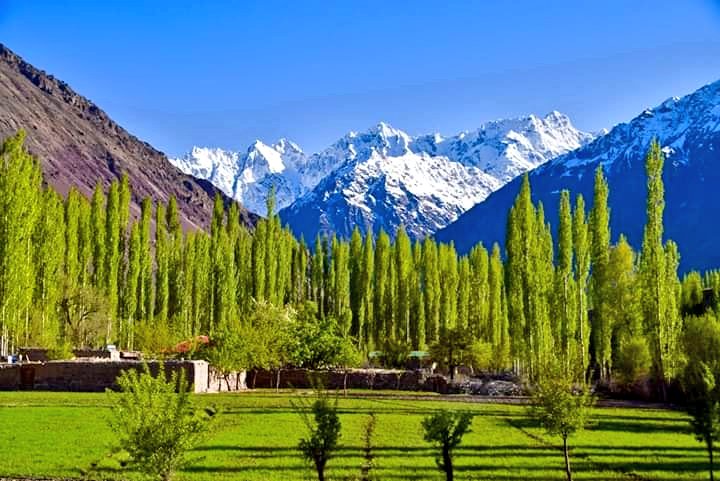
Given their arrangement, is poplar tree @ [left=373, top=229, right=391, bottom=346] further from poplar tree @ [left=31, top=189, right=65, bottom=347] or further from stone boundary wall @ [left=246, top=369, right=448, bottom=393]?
poplar tree @ [left=31, top=189, right=65, bottom=347]

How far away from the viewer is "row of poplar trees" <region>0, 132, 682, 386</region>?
168 feet

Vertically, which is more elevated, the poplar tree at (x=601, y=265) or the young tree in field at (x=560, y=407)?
the poplar tree at (x=601, y=265)

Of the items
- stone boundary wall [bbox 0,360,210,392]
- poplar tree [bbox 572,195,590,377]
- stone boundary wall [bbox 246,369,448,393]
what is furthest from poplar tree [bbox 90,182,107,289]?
poplar tree [bbox 572,195,590,377]

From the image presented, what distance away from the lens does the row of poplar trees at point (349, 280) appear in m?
51.1

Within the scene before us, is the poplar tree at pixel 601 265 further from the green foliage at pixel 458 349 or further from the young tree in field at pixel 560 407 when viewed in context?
the young tree in field at pixel 560 407

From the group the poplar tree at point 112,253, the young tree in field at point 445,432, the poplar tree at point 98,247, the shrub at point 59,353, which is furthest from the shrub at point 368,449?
the poplar tree at point 98,247

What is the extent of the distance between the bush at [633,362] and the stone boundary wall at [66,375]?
2924cm

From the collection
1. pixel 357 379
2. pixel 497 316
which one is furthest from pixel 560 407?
pixel 497 316

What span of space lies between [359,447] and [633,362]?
3361cm

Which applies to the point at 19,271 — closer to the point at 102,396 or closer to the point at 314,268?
the point at 102,396

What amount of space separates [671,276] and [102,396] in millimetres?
38077

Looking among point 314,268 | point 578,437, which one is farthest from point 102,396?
point 314,268

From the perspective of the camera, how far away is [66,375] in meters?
44.5

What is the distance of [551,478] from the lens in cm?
1956
